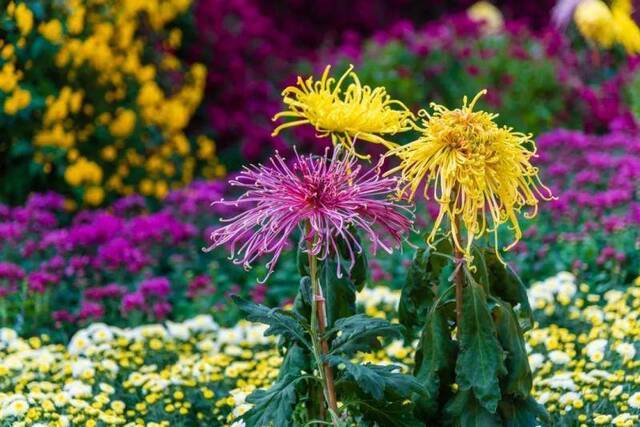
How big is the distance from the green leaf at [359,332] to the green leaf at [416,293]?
227 mm

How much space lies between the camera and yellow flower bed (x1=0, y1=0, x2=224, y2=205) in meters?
5.82

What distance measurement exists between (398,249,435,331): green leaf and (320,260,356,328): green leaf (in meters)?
0.16

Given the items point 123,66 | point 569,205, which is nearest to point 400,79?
point 123,66

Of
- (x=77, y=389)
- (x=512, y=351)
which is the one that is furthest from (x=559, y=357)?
(x=77, y=389)

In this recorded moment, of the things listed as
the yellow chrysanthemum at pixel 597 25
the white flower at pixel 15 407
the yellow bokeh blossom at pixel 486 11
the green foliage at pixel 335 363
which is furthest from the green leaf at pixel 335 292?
the yellow bokeh blossom at pixel 486 11

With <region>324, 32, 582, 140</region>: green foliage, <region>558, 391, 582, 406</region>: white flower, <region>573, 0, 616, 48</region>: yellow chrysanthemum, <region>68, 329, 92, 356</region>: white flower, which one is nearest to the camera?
<region>558, 391, 582, 406</region>: white flower

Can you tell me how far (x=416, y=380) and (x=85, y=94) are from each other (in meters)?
4.27

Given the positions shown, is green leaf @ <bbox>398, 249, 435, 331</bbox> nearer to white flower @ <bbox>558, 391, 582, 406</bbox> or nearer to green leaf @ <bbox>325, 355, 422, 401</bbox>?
green leaf @ <bbox>325, 355, 422, 401</bbox>

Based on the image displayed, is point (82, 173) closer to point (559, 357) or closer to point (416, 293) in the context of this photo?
point (559, 357)

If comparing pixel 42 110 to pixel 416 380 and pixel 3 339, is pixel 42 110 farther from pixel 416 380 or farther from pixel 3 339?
pixel 416 380

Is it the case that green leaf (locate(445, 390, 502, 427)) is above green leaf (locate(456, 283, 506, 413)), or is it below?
below

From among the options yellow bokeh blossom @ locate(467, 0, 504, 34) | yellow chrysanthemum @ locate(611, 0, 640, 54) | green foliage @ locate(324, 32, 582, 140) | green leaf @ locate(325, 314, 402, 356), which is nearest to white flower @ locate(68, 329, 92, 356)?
green leaf @ locate(325, 314, 402, 356)

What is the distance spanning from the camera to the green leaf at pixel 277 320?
2672 mm

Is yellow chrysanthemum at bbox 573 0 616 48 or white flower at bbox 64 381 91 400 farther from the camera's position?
yellow chrysanthemum at bbox 573 0 616 48
